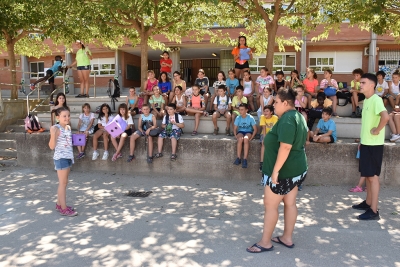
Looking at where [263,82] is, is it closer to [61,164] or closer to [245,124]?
[245,124]

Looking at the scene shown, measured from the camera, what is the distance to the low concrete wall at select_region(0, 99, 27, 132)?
34.9 feet

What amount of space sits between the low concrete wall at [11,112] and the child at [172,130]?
5.82 meters

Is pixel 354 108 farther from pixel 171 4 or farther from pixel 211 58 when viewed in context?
pixel 211 58

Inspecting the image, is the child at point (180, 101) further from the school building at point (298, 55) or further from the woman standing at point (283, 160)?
the school building at point (298, 55)

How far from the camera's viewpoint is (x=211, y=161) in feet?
24.5

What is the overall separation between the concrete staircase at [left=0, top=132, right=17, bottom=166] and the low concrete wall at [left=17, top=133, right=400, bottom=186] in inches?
14.6

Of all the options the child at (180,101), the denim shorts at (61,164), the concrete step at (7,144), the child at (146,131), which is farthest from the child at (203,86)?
the concrete step at (7,144)

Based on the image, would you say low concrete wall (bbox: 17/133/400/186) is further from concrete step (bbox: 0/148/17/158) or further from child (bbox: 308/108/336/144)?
concrete step (bbox: 0/148/17/158)

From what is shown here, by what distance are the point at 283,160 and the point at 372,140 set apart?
2186 millimetres

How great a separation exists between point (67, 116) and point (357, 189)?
514 centimetres

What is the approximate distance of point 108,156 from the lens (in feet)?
26.3

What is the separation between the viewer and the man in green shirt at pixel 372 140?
494cm

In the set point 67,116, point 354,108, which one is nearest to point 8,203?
point 67,116

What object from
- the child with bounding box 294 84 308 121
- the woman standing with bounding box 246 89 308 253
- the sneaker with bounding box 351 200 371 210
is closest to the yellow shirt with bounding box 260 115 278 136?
the child with bounding box 294 84 308 121
